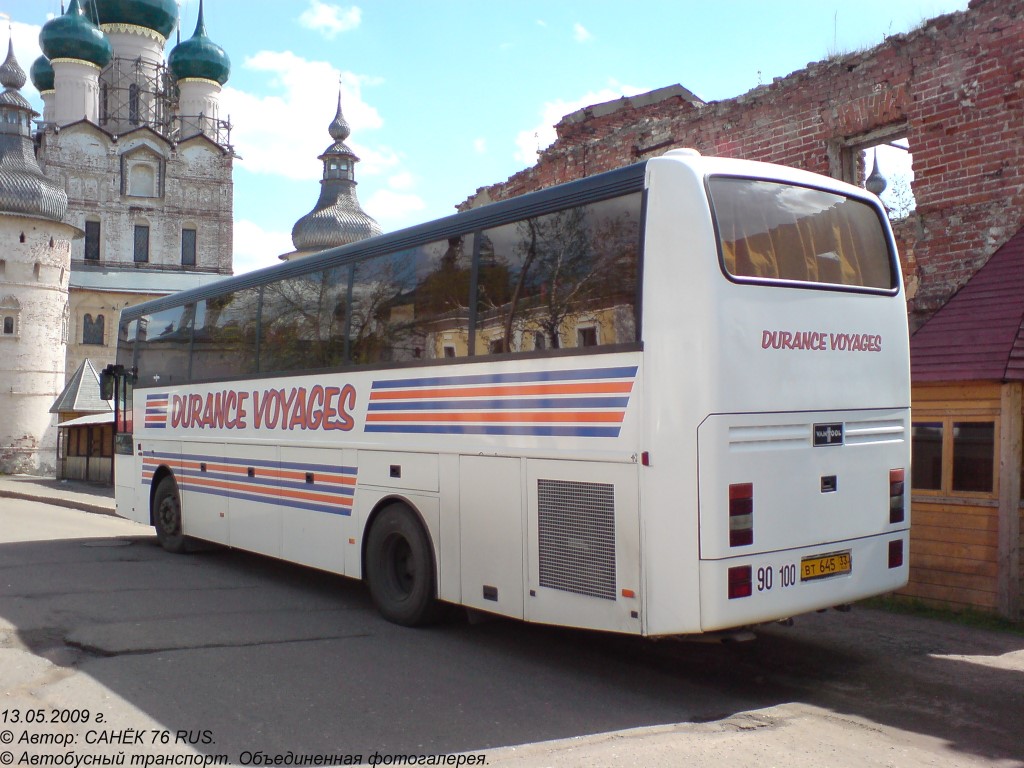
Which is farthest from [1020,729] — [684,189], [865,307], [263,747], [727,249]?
[263,747]

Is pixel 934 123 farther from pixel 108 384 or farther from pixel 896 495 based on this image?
pixel 108 384

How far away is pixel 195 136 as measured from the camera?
213ft

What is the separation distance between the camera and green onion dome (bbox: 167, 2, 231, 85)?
65562mm

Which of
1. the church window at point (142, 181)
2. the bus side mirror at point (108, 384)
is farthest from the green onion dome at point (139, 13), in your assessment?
the bus side mirror at point (108, 384)

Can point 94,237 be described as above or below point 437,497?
above

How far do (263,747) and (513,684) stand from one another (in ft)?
6.54

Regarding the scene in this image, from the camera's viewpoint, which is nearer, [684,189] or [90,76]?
[684,189]

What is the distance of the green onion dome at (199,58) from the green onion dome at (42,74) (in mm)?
7417

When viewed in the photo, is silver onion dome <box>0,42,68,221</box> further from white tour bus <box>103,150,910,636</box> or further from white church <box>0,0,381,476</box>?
white tour bus <box>103,150,910,636</box>

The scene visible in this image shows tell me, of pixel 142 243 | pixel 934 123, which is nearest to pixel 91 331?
pixel 142 243

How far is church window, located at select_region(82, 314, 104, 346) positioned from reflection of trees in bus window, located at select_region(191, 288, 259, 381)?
51.9 metres

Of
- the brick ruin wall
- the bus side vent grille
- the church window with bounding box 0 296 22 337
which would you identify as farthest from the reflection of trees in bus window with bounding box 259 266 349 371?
the church window with bounding box 0 296 22 337

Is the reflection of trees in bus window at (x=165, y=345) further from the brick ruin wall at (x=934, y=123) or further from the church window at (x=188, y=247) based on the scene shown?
the church window at (x=188, y=247)

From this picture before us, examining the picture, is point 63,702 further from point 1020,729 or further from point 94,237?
point 94,237
